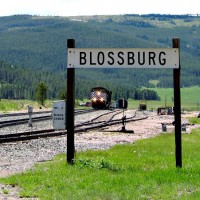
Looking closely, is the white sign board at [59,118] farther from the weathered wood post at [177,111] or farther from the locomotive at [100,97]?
the locomotive at [100,97]

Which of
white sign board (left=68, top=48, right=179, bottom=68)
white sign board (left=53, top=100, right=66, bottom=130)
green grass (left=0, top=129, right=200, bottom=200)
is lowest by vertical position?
green grass (left=0, top=129, right=200, bottom=200)

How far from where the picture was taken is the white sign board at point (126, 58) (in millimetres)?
15469

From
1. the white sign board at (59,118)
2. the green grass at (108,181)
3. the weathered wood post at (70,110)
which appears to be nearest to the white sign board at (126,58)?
the weathered wood post at (70,110)

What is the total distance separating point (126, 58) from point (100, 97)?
2524 inches

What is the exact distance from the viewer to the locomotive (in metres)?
74.6

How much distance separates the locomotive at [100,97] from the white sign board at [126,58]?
58.3 meters

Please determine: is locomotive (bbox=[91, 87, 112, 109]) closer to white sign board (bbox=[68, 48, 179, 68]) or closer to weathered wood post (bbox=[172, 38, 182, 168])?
white sign board (bbox=[68, 48, 179, 68])

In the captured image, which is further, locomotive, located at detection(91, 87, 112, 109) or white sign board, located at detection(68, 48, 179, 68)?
locomotive, located at detection(91, 87, 112, 109)

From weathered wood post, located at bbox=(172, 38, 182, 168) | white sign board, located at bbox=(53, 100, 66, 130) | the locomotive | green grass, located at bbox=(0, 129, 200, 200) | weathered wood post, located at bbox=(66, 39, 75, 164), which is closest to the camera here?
green grass, located at bbox=(0, 129, 200, 200)

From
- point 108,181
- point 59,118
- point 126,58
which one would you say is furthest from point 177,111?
point 59,118

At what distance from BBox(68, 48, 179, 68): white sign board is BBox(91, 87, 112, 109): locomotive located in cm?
5827

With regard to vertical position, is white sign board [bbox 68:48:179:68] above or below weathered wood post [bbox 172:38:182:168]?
above

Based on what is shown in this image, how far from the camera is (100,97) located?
261 feet

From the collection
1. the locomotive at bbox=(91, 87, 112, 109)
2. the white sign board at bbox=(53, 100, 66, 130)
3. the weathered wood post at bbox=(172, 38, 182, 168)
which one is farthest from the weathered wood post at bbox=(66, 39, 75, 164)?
the locomotive at bbox=(91, 87, 112, 109)
